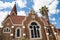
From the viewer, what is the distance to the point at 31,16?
50.7 feet

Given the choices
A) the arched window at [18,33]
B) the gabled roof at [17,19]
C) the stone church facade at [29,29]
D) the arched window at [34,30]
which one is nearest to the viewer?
the stone church facade at [29,29]

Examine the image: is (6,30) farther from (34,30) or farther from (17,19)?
(34,30)

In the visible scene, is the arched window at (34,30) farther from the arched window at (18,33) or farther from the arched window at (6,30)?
the arched window at (6,30)

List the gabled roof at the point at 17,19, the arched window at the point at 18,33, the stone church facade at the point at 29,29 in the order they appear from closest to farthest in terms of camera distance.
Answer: the stone church facade at the point at 29,29 < the arched window at the point at 18,33 < the gabled roof at the point at 17,19

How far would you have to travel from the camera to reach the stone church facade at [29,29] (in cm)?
1444

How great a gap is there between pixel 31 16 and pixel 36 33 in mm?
1841

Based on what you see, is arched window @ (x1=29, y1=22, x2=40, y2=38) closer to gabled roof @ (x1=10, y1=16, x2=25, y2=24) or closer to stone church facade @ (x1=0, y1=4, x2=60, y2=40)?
stone church facade @ (x1=0, y1=4, x2=60, y2=40)

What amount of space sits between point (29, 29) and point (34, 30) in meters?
0.55

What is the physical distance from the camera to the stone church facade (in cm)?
1444

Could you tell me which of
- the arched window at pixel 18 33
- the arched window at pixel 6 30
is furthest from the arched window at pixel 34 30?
the arched window at pixel 6 30

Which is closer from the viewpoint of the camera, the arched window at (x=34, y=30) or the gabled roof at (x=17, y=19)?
the arched window at (x=34, y=30)

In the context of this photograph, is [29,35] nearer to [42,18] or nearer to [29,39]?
[29,39]

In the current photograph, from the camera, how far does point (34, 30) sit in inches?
596

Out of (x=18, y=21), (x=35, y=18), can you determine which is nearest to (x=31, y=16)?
(x=35, y=18)
